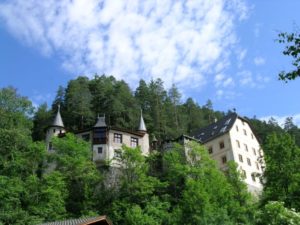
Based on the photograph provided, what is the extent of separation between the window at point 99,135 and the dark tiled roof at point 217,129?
16.9m

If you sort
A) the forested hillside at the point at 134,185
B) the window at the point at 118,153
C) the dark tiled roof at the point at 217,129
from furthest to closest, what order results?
the dark tiled roof at the point at 217,129, the window at the point at 118,153, the forested hillside at the point at 134,185

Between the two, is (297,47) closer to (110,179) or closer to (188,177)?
(188,177)

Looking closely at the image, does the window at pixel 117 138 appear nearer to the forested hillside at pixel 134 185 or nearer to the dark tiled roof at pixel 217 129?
the forested hillside at pixel 134 185

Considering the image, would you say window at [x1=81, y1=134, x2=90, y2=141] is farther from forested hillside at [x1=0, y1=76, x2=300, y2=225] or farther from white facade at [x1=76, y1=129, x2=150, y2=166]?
forested hillside at [x1=0, y1=76, x2=300, y2=225]

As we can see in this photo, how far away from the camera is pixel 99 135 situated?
173 feet

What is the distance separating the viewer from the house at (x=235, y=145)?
5641cm

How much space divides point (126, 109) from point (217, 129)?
18.0m

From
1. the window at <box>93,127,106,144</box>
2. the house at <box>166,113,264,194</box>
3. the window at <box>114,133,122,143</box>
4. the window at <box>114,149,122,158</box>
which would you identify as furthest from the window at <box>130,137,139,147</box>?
Answer: the house at <box>166,113,264,194</box>

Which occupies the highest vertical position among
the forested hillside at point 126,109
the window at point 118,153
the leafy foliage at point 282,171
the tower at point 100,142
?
the forested hillside at point 126,109

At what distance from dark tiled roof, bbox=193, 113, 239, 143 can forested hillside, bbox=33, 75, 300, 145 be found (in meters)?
5.21

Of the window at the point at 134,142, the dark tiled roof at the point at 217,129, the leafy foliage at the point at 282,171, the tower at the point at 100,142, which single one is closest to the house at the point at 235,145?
the dark tiled roof at the point at 217,129

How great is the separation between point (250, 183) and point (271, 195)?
840 inches

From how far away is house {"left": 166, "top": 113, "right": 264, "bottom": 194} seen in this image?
56.4 meters

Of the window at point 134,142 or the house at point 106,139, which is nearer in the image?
the house at point 106,139
